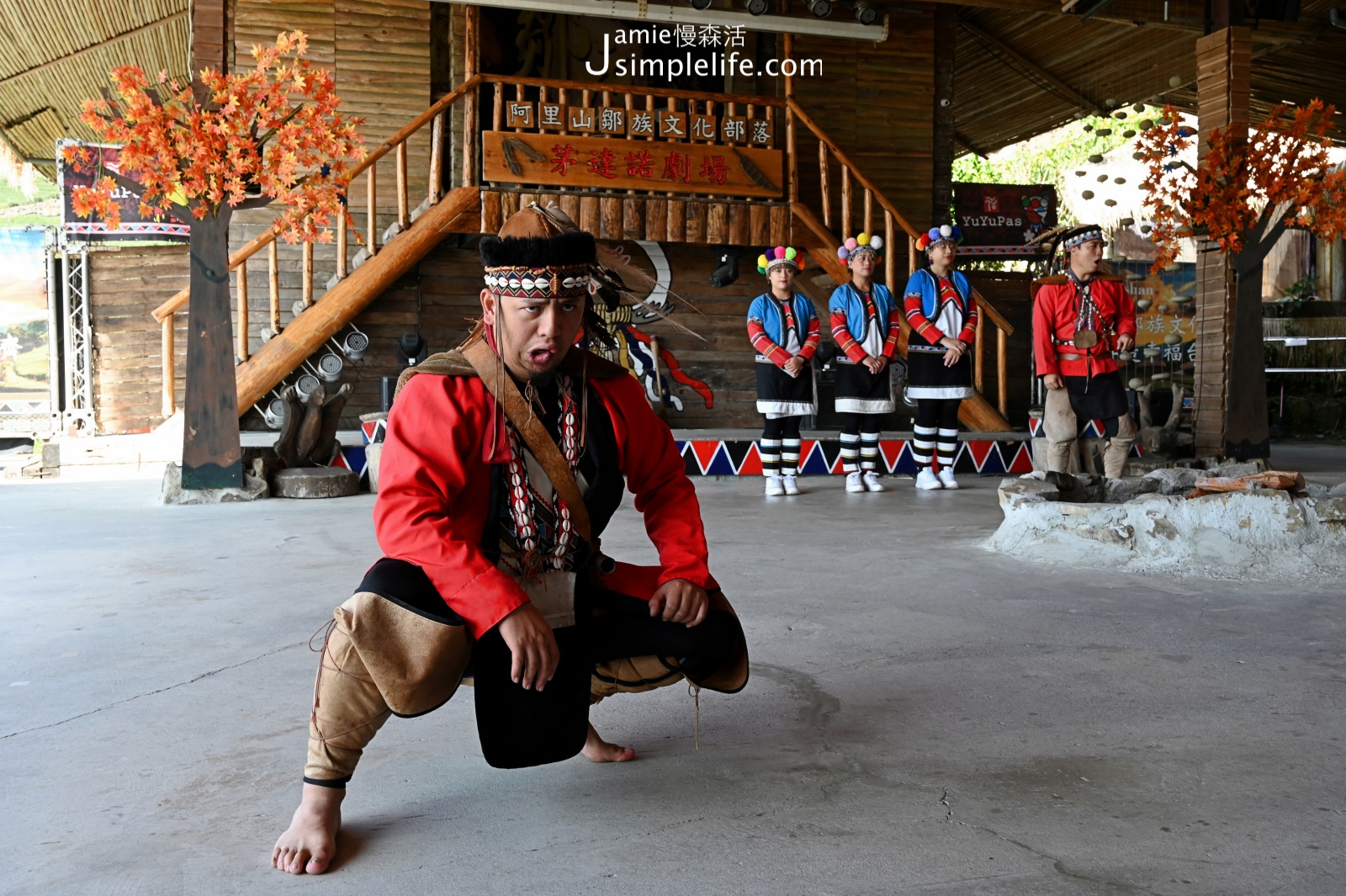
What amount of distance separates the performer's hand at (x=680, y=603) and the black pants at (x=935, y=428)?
5966mm

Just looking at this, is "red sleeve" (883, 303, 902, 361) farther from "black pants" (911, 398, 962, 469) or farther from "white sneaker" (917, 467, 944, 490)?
"white sneaker" (917, 467, 944, 490)

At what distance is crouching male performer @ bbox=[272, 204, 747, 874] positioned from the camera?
5.68 ft

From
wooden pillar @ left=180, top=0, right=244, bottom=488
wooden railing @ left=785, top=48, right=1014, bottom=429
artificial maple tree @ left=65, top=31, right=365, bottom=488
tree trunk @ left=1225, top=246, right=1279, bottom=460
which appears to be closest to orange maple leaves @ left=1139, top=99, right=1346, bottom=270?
tree trunk @ left=1225, top=246, right=1279, bottom=460

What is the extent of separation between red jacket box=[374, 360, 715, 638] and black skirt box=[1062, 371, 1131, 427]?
4302mm

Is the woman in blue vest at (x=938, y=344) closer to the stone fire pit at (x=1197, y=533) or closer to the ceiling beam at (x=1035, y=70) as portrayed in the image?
the stone fire pit at (x=1197, y=533)

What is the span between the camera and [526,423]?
193 centimetres

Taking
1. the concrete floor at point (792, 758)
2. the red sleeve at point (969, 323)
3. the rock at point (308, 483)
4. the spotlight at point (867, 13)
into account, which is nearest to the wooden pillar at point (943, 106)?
the spotlight at point (867, 13)

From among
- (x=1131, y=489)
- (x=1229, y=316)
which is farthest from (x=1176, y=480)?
(x=1229, y=316)

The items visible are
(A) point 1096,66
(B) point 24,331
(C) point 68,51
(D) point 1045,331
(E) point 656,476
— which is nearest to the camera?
(E) point 656,476

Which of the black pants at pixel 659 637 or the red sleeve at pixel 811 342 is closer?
the black pants at pixel 659 637

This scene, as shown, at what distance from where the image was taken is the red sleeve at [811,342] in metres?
7.33

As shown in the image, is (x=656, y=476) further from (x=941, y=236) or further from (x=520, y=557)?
(x=941, y=236)

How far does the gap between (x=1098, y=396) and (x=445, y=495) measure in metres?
4.81

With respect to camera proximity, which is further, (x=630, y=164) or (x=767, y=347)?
(x=630, y=164)
